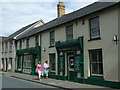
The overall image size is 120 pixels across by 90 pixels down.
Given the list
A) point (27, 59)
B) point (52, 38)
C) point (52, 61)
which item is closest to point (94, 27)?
point (52, 38)

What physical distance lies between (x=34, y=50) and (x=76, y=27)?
8605 mm

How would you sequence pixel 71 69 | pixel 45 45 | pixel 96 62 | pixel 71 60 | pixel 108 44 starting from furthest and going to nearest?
1. pixel 45 45
2. pixel 71 60
3. pixel 71 69
4. pixel 96 62
5. pixel 108 44

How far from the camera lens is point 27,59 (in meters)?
26.4

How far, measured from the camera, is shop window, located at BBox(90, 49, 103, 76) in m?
13.6

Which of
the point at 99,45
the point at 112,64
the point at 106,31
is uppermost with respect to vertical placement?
the point at 106,31

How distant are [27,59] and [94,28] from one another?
14.2 metres

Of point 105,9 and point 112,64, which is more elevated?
point 105,9

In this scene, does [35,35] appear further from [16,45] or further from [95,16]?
[95,16]

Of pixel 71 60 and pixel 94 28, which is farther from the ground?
pixel 94 28

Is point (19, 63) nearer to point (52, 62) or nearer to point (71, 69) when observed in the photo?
point (52, 62)

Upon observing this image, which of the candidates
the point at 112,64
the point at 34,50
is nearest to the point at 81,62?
the point at 112,64

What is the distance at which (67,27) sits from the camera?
57.6 feet

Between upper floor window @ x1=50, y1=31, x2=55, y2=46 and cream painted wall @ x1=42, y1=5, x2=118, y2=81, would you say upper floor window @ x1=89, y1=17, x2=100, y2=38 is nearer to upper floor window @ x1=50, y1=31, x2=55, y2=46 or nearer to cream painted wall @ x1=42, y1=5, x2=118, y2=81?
cream painted wall @ x1=42, y1=5, x2=118, y2=81

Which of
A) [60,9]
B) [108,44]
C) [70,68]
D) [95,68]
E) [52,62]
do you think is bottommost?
[70,68]
